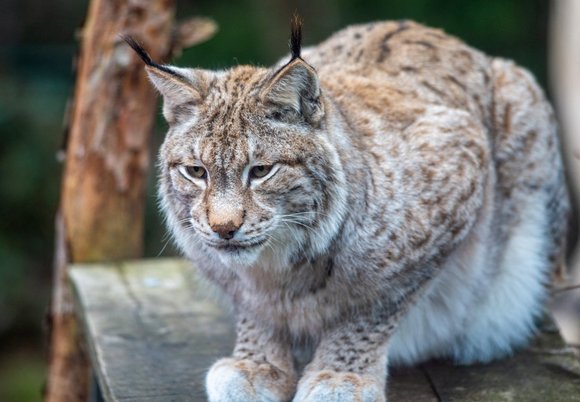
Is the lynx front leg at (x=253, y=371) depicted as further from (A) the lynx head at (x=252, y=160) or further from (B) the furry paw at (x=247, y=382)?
(A) the lynx head at (x=252, y=160)

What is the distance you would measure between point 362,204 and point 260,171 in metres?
0.47

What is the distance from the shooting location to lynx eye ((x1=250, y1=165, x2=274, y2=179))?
148 inches

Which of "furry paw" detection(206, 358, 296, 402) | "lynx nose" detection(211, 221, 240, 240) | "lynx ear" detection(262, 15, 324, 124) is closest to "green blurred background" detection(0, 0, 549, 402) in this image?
"furry paw" detection(206, 358, 296, 402)

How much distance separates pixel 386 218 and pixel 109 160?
6.97ft

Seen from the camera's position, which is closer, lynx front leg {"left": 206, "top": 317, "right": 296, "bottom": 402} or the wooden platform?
lynx front leg {"left": 206, "top": 317, "right": 296, "bottom": 402}

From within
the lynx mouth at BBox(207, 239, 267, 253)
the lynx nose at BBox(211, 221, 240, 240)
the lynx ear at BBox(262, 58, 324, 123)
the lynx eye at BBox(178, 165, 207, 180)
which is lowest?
the lynx mouth at BBox(207, 239, 267, 253)

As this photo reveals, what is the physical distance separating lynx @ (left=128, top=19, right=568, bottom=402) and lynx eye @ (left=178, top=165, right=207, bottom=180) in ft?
0.04

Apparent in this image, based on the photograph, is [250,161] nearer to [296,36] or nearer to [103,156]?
[296,36]

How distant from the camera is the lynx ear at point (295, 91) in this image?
3756mm

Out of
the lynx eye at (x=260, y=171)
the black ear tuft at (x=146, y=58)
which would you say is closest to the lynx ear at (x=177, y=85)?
the black ear tuft at (x=146, y=58)

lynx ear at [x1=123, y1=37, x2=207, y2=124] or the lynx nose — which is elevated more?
lynx ear at [x1=123, y1=37, x2=207, y2=124]

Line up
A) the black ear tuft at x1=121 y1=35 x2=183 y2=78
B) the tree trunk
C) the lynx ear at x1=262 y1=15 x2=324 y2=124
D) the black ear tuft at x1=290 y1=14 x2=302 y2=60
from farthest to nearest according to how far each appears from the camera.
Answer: the tree trunk → the black ear tuft at x1=121 y1=35 x2=183 y2=78 → the lynx ear at x1=262 y1=15 x2=324 y2=124 → the black ear tuft at x1=290 y1=14 x2=302 y2=60

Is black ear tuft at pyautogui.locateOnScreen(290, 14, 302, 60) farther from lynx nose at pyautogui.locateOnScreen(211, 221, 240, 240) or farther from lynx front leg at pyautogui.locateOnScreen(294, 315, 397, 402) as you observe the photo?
lynx front leg at pyautogui.locateOnScreen(294, 315, 397, 402)

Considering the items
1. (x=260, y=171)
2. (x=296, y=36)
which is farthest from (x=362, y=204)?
(x=296, y=36)
